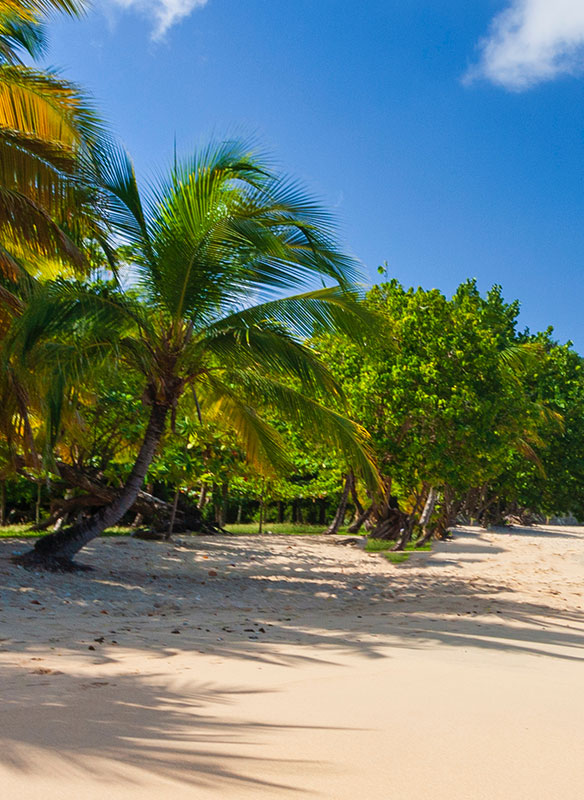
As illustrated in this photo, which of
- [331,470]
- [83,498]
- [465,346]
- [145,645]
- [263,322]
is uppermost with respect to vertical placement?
[465,346]

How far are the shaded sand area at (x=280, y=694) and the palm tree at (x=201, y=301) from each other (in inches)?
108

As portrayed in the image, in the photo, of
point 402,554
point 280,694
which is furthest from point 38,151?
point 402,554

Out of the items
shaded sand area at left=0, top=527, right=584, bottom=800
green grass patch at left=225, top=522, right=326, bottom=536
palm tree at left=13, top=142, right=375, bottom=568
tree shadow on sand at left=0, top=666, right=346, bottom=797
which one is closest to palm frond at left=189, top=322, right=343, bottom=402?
palm tree at left=13, top=142, right=375, bottom=568

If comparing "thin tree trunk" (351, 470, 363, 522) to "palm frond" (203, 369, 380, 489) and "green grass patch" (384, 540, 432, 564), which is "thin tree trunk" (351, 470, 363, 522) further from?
"palm frond" (203, 369, 380, 489)

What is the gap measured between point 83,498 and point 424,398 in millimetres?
7573

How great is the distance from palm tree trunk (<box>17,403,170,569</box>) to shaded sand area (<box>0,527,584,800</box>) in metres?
0.50

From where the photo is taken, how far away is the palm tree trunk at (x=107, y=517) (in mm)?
9359

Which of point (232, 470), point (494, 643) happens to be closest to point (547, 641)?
point (494, 643)

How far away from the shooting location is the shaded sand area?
2377 mm

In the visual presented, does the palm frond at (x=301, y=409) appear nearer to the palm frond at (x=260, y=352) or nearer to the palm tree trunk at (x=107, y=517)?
the palm frond at (x=260, y=352)

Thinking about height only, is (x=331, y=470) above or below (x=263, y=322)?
below

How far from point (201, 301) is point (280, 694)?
19.5 ft

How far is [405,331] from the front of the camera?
52.5 ft

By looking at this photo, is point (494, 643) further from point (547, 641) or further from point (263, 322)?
point (263, 322)
